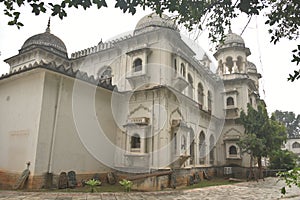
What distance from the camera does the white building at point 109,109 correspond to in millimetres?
10797

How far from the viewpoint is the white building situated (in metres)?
10.8

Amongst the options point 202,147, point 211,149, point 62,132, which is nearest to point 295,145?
point 211,149

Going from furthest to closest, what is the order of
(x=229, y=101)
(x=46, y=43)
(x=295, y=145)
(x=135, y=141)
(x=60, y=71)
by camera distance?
(x=295, y=145) → (x=229, y=101) → (x=46, y=43) → (x=135, y=141) → (x=60, y=71)

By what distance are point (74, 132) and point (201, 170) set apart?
30.9ft

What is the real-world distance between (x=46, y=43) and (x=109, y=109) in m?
7.23

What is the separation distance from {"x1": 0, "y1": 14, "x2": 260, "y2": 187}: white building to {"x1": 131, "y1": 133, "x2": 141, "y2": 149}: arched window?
33 mm

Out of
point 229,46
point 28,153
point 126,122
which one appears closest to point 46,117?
point 28,153

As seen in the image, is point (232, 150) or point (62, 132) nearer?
point (62, 132)

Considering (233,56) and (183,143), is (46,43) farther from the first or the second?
(233,56)

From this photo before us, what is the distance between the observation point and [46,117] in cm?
1062

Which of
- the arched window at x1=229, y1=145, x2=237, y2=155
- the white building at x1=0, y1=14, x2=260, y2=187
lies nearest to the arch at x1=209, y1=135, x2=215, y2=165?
the white building at x1=0, y1=14, x2=260, y2=187

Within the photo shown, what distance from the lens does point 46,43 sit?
56.1 ft

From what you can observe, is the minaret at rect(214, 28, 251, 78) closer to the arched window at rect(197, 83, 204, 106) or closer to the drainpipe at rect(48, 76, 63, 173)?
the arched window at rect(197, 83, 204, 106)

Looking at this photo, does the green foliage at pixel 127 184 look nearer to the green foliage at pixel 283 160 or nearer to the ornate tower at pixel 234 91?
the ornate tower at pixel 234 91
